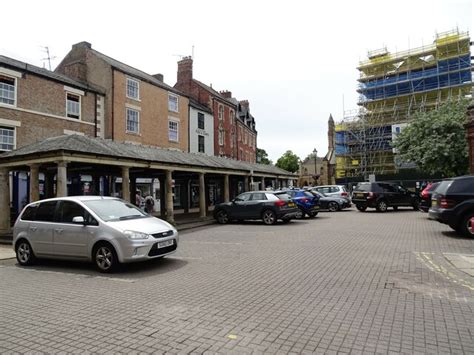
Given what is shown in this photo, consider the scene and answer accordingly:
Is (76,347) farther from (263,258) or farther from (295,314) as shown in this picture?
(263,258)

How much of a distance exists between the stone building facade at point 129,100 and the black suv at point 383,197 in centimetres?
1624

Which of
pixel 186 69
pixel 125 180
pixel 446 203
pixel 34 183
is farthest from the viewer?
pixel 186 69

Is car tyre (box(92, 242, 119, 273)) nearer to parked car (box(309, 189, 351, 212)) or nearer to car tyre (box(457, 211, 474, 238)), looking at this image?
car tyre (box(457, 211, 474, 238))

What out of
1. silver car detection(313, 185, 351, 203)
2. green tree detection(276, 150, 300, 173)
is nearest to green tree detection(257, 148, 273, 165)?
green tree detection(276, 150, 300, 173)

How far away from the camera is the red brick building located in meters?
38.3

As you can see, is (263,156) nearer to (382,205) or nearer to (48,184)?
(382,205)

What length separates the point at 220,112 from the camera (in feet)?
130

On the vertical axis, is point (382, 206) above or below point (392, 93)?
below

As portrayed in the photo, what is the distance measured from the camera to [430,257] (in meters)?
8.43

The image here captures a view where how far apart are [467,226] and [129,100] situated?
22.7 m

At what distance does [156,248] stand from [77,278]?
65.0 inches

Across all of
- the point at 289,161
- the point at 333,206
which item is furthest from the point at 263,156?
the point at 333,206

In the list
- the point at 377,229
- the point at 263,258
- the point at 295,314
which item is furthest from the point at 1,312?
the point at 377,229

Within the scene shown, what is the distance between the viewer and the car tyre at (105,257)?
7703 millimetres
